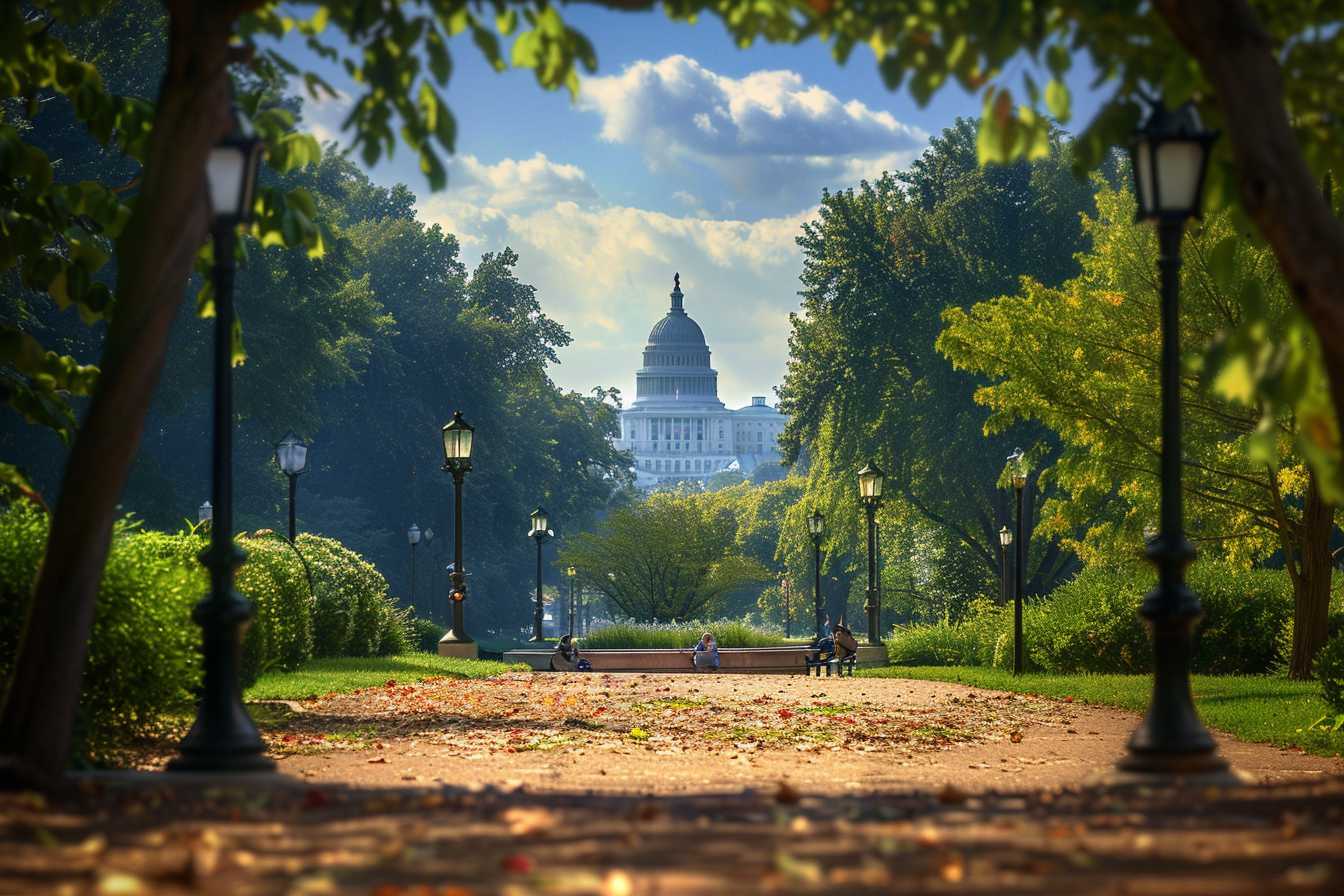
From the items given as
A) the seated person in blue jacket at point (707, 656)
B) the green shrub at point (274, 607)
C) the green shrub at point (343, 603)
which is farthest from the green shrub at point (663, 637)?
the green shrub at point (274, 607)

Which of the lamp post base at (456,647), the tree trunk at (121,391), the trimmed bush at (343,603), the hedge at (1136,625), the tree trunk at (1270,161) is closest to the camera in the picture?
the tree trunk at (1270,161)

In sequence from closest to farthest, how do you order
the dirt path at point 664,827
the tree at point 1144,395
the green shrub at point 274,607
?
1. the dirt path at point 664,827
2. the green shrub at point 274,607
3. the tree at point 1144,395

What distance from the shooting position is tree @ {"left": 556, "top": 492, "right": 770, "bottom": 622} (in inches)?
2192

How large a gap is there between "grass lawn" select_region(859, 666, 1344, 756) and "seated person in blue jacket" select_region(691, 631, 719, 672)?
842 centimetres

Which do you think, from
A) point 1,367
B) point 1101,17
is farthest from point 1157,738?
point 1,367

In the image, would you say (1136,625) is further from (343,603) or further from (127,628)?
(127,628)

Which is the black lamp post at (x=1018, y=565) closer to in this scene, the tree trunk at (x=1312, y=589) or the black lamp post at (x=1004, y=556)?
the tree trunk at (x=1312, y=589)

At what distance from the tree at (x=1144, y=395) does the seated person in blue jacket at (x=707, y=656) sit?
40.8 ft

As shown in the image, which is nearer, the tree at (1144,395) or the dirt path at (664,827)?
the dirt path at (664,827)

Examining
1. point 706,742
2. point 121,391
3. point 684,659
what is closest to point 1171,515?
point 121,391

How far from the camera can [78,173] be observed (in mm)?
38781

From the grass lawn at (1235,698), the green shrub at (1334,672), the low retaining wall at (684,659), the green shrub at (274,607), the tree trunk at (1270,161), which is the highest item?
the tree trunk at (1270,161)

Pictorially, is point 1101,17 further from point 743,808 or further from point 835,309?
point 835,309

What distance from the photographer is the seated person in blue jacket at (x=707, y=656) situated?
35031 mm
